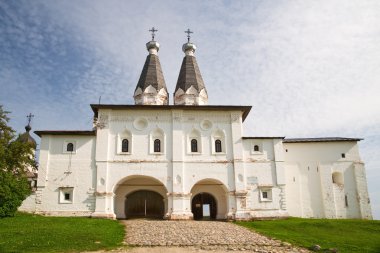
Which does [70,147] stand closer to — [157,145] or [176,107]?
[157,145]

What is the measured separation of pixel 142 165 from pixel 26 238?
32.2 feet

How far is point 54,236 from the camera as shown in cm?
1284

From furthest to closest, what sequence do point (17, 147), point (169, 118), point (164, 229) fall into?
point (169, 118) → point (17, 147) → point (164, 229)

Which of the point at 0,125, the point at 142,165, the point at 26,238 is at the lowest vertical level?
the point at 26,238

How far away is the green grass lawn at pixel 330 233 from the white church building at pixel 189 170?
11.3 ft

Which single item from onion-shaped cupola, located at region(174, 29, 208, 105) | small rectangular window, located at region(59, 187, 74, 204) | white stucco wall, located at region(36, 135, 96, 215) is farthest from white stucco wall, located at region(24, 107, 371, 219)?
onion-shaped cupola, located at region(174, 29, 208, 105)

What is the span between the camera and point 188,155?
22266 mm

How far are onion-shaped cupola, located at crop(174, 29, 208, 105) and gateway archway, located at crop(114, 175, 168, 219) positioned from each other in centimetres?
670

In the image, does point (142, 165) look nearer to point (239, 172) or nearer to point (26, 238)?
point (239, 172)

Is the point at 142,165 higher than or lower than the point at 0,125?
lower

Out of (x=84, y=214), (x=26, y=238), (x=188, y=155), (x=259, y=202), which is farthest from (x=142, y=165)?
(x=26, y=238)

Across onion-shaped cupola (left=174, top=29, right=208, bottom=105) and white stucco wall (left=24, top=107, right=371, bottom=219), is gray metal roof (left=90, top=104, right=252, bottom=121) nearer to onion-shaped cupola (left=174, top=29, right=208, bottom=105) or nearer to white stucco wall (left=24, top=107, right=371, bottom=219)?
white stucco wall (left=24, top=107, right=371, bottom=219)

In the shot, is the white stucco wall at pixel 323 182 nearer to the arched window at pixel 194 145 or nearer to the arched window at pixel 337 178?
the arched window at pixel 337 178

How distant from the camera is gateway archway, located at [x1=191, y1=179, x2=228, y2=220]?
75.4 ft
